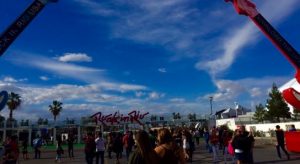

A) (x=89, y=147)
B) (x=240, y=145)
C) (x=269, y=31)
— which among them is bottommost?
(x=89, y=147)

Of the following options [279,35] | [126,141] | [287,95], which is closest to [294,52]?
[279,35]

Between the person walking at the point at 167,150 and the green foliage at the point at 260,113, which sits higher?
the green foliage at the point at 260,113

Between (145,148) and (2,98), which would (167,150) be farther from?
(2,98)

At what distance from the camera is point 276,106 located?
53969mm

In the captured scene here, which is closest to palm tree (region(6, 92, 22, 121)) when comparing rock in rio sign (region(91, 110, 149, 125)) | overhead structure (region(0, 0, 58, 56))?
rock in rio sign (region(91, 110, 149, 125))

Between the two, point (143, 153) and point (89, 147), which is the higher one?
point (143, 153)

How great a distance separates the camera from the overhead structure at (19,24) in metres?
16.7

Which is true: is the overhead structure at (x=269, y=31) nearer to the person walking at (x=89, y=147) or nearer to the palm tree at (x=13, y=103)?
the person walking at (x=89, y=147)

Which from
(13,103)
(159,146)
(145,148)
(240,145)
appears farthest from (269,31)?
(13,103)

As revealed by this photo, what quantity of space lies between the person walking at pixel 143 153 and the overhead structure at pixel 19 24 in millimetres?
13814

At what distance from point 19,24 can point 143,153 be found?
14.9m

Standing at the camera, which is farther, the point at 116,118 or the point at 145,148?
the point at 116,118

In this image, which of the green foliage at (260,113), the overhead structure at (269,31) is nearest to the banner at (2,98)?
the overhead structure at (269,31)

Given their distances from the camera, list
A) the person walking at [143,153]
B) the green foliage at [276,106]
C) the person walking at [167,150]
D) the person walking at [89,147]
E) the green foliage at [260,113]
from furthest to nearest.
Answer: the green foliage at [260,113] → the green foliage at [276,106] → the person walking at [89,147] → the person walking at [167,150] → the person walking at [143,153]
